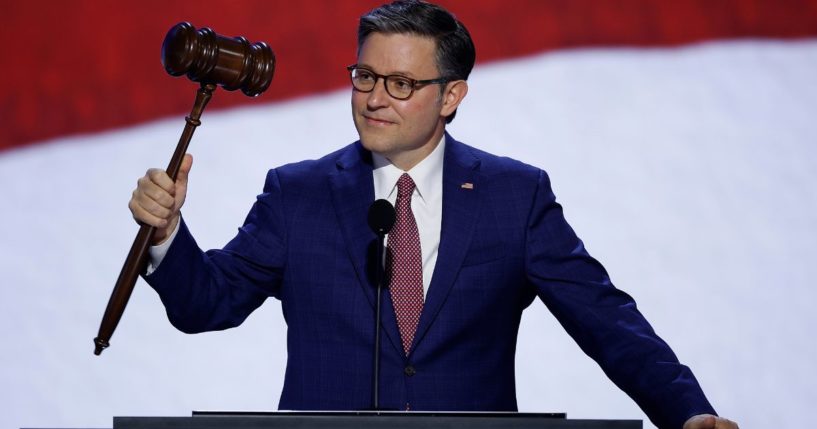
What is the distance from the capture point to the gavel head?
65.6 inches

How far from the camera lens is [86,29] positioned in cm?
302

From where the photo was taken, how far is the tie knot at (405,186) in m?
2.19

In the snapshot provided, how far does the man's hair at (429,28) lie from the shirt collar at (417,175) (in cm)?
18

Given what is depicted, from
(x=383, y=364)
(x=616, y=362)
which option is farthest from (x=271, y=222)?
(x=616, y=362)

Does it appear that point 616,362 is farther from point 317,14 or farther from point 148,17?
point 148,17

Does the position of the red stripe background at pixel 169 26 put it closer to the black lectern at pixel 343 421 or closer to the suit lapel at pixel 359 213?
the suit lapel at pixel 359 213

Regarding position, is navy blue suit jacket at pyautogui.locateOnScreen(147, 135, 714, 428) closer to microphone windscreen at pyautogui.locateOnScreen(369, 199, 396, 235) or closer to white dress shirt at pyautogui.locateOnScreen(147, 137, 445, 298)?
white dress shirt at pyautogui.locateOnScreen(147, 137, 445, 298)

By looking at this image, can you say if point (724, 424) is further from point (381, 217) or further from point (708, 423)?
point (381, 217)

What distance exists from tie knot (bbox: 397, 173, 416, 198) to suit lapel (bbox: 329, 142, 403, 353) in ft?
0.17

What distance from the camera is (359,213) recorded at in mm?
2158

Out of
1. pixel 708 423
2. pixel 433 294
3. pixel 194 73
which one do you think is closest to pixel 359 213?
pixel 433 294

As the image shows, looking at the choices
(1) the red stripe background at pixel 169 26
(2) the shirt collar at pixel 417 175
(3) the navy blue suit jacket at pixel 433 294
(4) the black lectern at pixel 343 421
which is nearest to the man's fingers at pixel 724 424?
(3) the navy blue suit jacket at pixel 433 294

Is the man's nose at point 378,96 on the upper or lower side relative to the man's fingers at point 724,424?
upper

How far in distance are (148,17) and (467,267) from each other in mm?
1375
